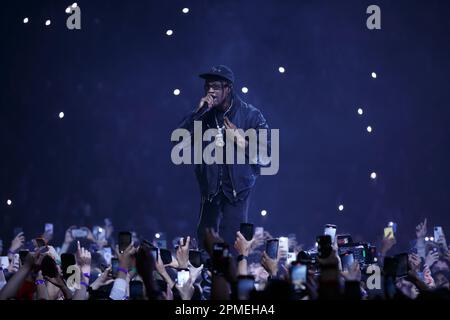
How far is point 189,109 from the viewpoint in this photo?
1060 centimetres

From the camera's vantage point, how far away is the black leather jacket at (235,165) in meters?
10.3

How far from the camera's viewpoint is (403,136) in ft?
38.1

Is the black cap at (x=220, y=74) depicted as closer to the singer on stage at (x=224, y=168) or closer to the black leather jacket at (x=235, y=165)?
the singer on stage at (x=224, y=168)

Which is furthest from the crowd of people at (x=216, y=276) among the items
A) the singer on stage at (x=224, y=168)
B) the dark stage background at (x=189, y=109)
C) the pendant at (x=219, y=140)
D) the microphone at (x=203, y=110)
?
the microphone at (x=203, y=110)

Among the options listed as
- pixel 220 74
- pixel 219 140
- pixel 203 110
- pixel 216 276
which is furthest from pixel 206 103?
pixel 216 276

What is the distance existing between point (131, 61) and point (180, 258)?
21.0ft

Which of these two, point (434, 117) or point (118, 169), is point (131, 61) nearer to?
point (118, 169)

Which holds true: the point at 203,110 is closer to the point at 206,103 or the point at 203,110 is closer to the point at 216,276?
the point at 206,103

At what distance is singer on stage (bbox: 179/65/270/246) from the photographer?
10273 mm

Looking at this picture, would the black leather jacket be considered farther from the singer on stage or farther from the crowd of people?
the crowd of people

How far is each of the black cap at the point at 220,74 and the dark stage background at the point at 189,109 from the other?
192mm
